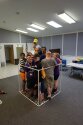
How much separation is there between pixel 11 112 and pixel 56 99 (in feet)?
4.46

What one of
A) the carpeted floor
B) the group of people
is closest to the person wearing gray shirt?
the group of people

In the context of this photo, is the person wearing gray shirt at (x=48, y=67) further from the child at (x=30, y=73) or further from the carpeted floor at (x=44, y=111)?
the carpeted floor at (x=44, y=111)

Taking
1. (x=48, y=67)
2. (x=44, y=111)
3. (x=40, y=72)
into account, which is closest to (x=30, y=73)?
(x=40, y=72)

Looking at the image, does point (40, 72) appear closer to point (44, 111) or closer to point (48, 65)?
point (48, 65)

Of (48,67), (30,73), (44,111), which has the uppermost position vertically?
(48,67)

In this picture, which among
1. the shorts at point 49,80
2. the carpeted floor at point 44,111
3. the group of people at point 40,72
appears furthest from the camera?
the shorts at point 49,80

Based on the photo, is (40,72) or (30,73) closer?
(40,72)

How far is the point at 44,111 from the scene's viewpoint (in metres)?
2.57

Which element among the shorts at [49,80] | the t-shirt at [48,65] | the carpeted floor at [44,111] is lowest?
the carpeted floor at [44,111]

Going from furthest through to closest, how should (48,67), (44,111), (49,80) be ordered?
(49,80), (48,67), (44,111)

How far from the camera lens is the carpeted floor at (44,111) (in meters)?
2.23

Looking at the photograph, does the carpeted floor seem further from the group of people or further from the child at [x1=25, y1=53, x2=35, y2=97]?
the child at [x1=25, y1=53, x2=35, y2=97]

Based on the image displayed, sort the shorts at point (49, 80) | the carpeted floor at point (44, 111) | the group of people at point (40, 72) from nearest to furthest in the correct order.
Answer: the carpeted floor at point (44, 111), the group of people at point (40, 72), the shorts at point (49, 80)

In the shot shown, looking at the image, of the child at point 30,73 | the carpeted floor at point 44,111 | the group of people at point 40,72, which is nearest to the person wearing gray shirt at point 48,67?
the group of people at point 40,72
